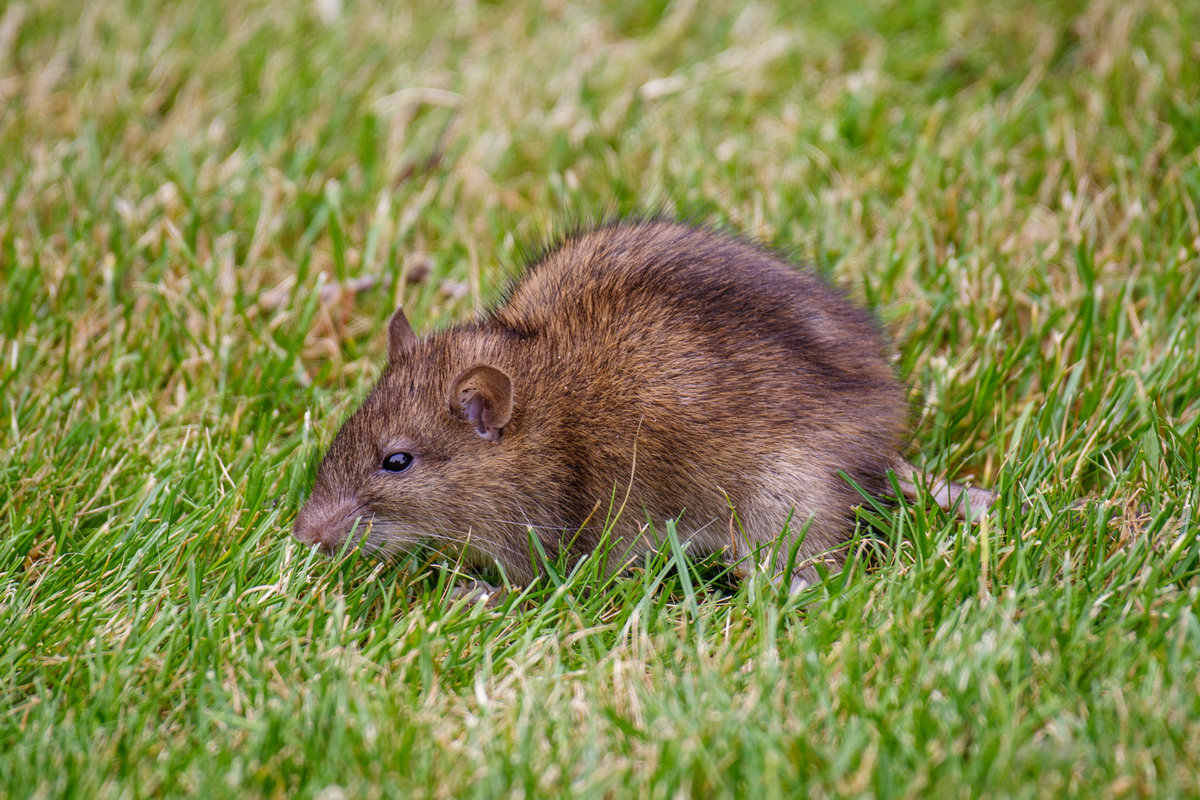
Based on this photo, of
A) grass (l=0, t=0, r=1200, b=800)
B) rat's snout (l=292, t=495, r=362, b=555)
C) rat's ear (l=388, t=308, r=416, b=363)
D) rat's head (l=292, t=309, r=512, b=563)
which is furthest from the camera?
rat's ear (l=388, t=308, r=416, b=363)

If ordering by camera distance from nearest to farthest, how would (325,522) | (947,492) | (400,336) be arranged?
(325,522)
(947,492)
(400,336)

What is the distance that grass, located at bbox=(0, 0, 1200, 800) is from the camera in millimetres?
2908

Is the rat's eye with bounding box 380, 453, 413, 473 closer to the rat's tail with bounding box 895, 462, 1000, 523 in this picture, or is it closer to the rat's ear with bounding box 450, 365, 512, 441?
the rat's ear with bounding box 450, 365, 512, 441

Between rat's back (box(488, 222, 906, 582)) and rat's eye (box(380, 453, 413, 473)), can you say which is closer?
rat's back (box(488, 222, 906, 582))

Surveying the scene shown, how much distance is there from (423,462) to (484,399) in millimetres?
326

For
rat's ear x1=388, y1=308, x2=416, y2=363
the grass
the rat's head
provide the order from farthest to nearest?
rat's ear x1=388, y1=308, x2=416, y2=363, the rat's head, the grass

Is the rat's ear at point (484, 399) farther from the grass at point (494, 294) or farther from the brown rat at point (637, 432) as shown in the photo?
the grass at point (494, 294)

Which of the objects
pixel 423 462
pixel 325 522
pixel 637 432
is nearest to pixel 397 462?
pixel 423 462

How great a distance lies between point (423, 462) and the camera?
408cm

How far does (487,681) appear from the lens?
3.26 metres

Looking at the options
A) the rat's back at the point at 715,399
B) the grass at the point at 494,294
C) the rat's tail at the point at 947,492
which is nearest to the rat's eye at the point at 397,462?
the grass at the point at 494,294

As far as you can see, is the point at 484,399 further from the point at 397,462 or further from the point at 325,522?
the point at 325,522

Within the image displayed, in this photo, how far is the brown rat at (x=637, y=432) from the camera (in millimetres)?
3936

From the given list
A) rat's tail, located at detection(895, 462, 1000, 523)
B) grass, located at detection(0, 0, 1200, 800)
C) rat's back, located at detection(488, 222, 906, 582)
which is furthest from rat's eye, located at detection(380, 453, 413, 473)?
rat's tail, located at detection(895, 462, 1000, 523)
